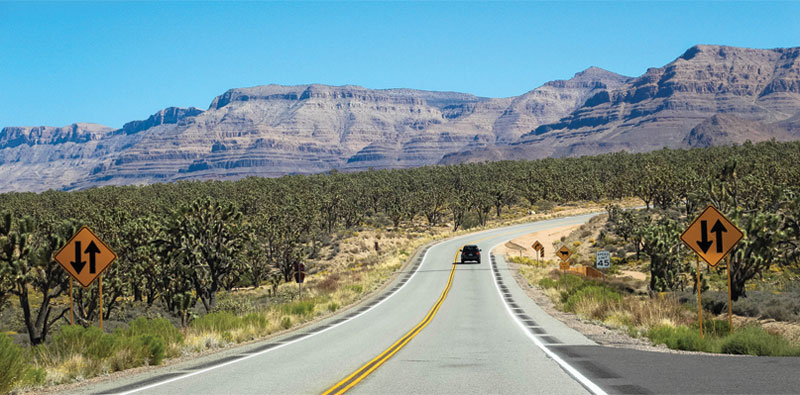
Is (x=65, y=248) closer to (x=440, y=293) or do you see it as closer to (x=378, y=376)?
(x=378, y=376)

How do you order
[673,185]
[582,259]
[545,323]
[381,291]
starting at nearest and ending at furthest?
[545,323]
[381,291]
[582,259]
[673,185]

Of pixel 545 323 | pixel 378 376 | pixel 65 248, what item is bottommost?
pixel 545 323

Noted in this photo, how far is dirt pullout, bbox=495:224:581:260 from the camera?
67806 mm

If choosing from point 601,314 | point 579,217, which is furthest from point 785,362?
point 579,217

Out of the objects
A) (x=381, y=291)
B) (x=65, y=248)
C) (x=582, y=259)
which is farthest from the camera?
(x=582, y=259)

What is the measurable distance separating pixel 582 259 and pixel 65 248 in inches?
2157

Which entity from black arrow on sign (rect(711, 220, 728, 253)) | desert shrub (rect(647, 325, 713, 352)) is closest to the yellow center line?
desert shrub (rect(647, 325, 713, 352))

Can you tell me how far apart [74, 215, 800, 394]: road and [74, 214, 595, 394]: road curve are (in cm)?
2

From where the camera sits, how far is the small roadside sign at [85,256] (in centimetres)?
1609

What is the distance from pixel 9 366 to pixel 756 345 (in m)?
13.7

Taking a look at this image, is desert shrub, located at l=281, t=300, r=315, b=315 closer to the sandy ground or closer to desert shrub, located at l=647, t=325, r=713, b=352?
desert shrub, located at l=647, t=325, r=713, b=352

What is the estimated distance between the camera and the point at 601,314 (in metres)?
23.2

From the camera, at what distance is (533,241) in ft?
240

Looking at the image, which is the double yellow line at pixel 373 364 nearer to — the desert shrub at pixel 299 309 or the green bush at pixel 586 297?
the desert shrub at pixel 299 309
